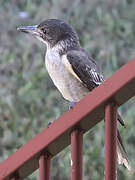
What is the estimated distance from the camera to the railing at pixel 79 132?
2.07 m

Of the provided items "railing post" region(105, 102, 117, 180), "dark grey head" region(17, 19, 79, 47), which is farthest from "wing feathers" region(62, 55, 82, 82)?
"railing post" region(105, 102, 117, 180)

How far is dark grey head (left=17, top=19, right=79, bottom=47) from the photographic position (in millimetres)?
4441

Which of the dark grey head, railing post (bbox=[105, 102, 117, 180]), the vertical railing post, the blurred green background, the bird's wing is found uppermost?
the blurred green background

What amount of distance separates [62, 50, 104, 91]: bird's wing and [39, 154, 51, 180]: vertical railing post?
→ 185cm

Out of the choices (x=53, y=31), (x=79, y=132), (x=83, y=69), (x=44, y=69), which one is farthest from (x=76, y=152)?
(x=44, y=69)

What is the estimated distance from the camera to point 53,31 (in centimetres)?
448

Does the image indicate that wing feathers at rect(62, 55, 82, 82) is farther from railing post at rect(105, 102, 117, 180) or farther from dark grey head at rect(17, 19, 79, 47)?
railing post at rect(105, 102, 117, 180)

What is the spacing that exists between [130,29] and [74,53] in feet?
11.9

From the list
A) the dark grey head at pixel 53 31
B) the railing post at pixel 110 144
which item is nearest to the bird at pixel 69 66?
the dark grey head at pixel 53 31

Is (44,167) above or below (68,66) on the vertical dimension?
below

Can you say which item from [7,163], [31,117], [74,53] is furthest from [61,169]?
[7,163]

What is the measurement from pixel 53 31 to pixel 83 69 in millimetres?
543

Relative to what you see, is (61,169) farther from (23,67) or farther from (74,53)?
(74,53)

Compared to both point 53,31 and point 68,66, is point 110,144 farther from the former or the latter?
point 53,31
